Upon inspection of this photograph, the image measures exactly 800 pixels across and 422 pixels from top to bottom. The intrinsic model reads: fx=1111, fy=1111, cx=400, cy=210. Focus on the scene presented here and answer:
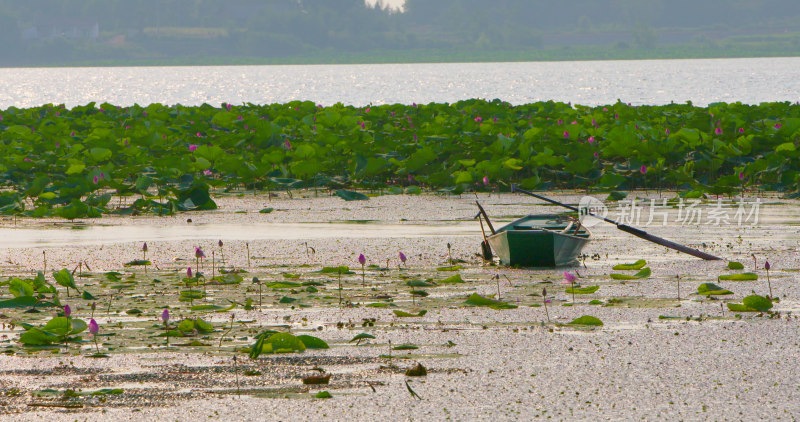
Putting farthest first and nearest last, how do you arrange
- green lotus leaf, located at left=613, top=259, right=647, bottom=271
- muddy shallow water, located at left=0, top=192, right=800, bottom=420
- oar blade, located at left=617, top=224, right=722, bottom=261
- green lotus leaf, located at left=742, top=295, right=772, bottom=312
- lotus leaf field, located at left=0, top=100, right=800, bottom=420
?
oar blade, located at left=617, top=224, right=722, bottom=261
green lotus leaf, located at left=613, top=259, right=647, bottom=271
green lotus leaf, located at left=742, top=295, right=772, bottom=312
lotus leaf field, located at left=0, top=100, right=800, bottom=420
muddy shallow water, located at left=0, top=192, right=800, bottom=420

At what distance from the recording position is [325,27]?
151m

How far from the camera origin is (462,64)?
505ft

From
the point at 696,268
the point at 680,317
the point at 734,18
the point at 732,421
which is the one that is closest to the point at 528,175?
the point at 696,268

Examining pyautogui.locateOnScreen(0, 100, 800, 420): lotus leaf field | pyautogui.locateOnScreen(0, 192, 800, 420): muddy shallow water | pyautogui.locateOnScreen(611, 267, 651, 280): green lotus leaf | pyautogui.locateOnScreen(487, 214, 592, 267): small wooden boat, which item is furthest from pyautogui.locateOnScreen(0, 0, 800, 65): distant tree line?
pyautogui.locateOnScreen(611, 267, 651, 280): green lotus leaf

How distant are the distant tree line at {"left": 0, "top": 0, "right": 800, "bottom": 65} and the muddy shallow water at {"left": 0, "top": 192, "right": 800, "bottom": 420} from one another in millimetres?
140488

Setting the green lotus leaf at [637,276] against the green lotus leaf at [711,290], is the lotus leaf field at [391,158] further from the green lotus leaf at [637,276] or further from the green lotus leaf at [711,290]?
the green lotus leaf at [711,290]

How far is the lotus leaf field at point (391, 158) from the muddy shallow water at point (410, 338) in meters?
3.20

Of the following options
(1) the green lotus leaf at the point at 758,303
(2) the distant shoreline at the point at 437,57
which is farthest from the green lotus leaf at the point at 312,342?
(2) the distant shoreline at the point at 437,57

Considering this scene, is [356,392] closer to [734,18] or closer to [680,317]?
[680,317]

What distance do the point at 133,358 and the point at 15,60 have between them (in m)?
161

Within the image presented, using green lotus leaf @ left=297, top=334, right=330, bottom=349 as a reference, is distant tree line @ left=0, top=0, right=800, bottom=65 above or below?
above

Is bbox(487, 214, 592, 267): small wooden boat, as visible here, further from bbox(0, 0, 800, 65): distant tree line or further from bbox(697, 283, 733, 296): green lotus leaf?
bbox(0, 0, 800, 65): distant tree line

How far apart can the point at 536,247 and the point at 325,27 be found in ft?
475

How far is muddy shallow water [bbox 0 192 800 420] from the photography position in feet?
17.1
